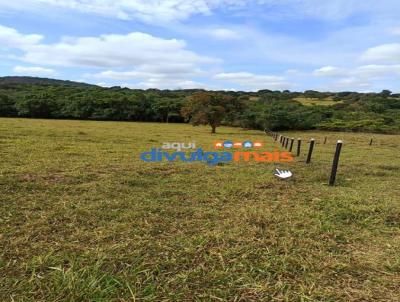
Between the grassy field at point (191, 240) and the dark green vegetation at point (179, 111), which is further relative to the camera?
the dark green vegetation at point (179, 111)

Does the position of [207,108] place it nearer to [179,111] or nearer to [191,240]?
[179,111]

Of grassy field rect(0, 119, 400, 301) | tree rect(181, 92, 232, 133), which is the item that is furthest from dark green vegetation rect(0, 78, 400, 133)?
grassy field rect(0, 119, 400, 301)

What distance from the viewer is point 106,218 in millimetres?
4836

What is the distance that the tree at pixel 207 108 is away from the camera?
1382 inches

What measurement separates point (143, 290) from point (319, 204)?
3784 millimetres

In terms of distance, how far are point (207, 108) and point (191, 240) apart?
31.4 metres

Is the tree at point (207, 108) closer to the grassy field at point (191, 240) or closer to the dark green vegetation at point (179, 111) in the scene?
the dark green vegetation at point (179, 111)

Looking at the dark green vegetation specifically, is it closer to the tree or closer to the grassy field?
the tree

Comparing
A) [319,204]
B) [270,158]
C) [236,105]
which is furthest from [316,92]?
[319,204]

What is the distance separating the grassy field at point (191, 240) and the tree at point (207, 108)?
90.6 feet

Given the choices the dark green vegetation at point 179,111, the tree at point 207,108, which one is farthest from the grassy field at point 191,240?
the dark green vegetation at point 179,111

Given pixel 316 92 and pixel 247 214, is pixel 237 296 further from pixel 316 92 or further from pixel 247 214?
pixel 316 92

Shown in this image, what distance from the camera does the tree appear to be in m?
35.1

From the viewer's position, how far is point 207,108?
35156 millimetres
